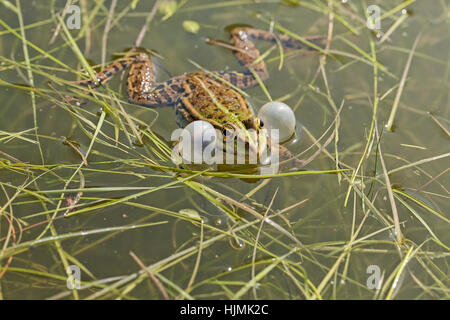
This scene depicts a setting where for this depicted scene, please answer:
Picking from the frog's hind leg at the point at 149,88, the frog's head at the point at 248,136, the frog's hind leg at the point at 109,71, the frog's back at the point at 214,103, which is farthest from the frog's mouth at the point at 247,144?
the frog's hind leg at the point at 109,71

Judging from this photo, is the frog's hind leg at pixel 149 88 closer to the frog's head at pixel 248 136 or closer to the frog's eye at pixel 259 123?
the frog's head at pixel 248 136

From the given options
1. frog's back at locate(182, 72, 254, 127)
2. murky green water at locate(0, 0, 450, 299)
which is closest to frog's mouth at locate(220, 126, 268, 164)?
frog's back at locate(182, 72, 254, 127)

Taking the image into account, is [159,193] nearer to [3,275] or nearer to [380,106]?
[3,275]

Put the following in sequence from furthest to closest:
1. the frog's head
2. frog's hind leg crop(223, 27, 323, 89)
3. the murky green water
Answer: frog's hind leg crop(223, 27, 323, 89)
the frog's head
the murky green water

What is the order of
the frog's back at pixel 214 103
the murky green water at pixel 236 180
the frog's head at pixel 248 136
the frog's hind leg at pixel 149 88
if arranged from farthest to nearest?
1. the frog's hind leg at pixel 149 88
2. the frog's back at pixel 214 103
3. the frog's head at pixel 248 136
4. the murky green water at pixel 236 180

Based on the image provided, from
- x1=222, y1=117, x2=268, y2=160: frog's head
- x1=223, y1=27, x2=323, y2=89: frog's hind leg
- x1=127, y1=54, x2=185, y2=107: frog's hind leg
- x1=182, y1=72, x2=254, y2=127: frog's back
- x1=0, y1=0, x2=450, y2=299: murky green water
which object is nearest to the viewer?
x1=0, y1=0, x2=450, y2=299: murky green water

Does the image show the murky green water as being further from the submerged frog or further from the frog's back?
the frog's back

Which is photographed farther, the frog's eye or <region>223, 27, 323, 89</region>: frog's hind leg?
<region>223, 27, 323, 89</region>: frog's hind leg
